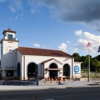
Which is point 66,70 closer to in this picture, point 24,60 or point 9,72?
point 24,60

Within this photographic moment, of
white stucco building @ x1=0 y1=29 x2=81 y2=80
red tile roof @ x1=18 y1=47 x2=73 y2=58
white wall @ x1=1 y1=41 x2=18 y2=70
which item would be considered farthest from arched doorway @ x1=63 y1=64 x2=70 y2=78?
white wall @ x1=1 y1=41 x2=18 y2=70

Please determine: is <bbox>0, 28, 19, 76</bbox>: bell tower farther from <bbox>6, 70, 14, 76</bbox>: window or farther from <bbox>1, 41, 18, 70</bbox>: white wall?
<bbox>6, 70, 14, 76</bbox>: window

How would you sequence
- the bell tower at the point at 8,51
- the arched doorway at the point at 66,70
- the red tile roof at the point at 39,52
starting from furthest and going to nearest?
the arched doorway at the point at 66,70
the bell tower at the point at 8,51
the red tile roof at the point at 39,52

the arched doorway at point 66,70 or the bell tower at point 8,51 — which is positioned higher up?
the bell tower at point 8,51

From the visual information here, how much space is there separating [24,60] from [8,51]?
492 centimetres

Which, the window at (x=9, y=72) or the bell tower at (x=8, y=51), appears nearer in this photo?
the bell tower at (x=8, y=51)

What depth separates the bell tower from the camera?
4422cm

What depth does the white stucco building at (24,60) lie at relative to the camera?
42781mm

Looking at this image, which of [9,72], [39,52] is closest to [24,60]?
[39,52]

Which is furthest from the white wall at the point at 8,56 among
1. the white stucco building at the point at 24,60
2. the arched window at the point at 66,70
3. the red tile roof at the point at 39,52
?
the arched window at the point at 66,70

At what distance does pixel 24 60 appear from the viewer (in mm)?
42250

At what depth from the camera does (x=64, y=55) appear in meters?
48.0

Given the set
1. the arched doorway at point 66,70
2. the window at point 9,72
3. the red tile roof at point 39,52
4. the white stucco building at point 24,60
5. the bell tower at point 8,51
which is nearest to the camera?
the white stucco building at point 24,60

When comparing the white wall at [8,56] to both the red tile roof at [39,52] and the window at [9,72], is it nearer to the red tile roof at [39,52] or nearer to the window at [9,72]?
the window at [9,72]
